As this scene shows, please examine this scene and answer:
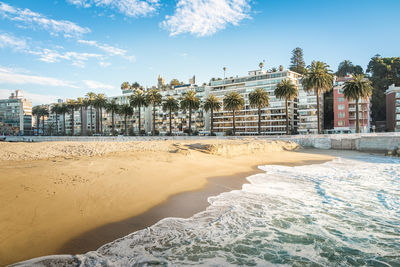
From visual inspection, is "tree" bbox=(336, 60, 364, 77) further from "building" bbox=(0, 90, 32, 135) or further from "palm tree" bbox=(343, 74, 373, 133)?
"building" bbox=(0, 90, 32, 135)

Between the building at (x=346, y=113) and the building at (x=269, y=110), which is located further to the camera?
the building at (x=269, y=110)

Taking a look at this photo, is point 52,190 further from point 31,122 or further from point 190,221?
point 31,122

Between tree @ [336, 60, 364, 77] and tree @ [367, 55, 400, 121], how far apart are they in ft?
59.2

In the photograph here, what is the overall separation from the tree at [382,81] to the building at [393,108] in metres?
7.16

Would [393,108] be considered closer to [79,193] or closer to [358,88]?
[358,88]

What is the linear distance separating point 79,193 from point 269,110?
328 ft

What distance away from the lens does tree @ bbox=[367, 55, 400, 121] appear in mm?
92988

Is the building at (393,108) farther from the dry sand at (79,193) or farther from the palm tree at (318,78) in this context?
the dry sand at (79,193)

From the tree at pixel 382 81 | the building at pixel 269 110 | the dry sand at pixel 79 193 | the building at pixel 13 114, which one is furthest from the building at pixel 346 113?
the building at pixel 13 114

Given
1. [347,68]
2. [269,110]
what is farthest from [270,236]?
[347,68]

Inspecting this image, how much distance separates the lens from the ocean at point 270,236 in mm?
6113

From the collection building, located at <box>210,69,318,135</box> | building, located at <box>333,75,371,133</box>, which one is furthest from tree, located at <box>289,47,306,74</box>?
building, located at <box>333,75,371,133</box>

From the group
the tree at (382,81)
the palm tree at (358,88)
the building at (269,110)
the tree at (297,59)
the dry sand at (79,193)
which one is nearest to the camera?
the dry sand at (79,193)

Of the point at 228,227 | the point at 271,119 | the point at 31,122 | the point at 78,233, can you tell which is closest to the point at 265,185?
the point at 228,227
